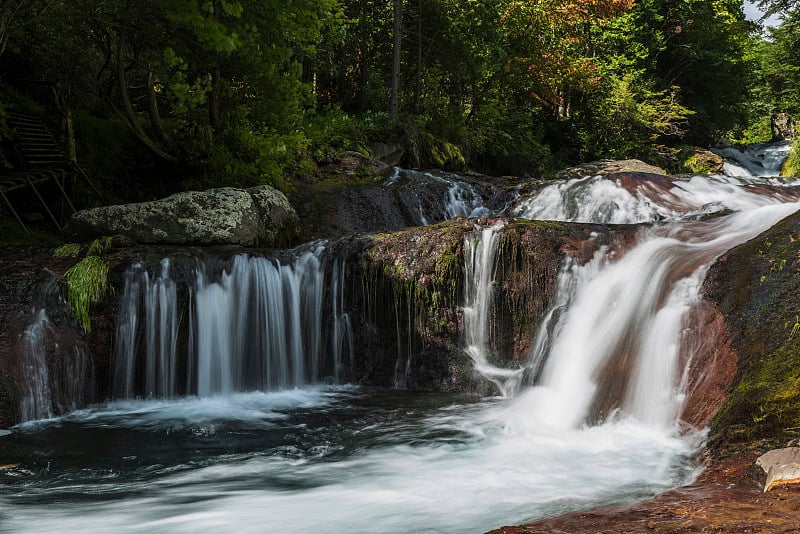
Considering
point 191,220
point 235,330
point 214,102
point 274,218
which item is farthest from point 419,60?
point 235,330

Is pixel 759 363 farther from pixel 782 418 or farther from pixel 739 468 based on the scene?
pixel 739 468

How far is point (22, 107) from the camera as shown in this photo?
12.0 m

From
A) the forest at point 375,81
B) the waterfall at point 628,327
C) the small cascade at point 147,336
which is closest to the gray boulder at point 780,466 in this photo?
the waterfall at point 628,327

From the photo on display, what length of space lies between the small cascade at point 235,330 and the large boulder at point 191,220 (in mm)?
1635

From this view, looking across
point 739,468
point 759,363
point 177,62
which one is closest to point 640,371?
point 759,363

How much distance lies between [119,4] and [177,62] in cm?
113

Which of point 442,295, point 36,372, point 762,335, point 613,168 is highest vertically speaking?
point 613,168

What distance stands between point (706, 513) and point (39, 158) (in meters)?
11.1

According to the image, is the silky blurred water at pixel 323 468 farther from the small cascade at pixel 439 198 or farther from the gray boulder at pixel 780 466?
the small cascade at pixel 439 198

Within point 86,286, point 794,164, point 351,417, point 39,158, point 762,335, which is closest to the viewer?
point 762,335

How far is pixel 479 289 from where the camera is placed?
6805 mm

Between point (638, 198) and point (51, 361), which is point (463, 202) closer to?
point (638, 198)

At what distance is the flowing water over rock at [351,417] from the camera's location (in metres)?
3.67

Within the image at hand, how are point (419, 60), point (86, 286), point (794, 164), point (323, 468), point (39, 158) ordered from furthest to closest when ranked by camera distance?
point (794, 164) < point (419, 60) < point (39, 158) < point (86, 286) < point (323, 468)
